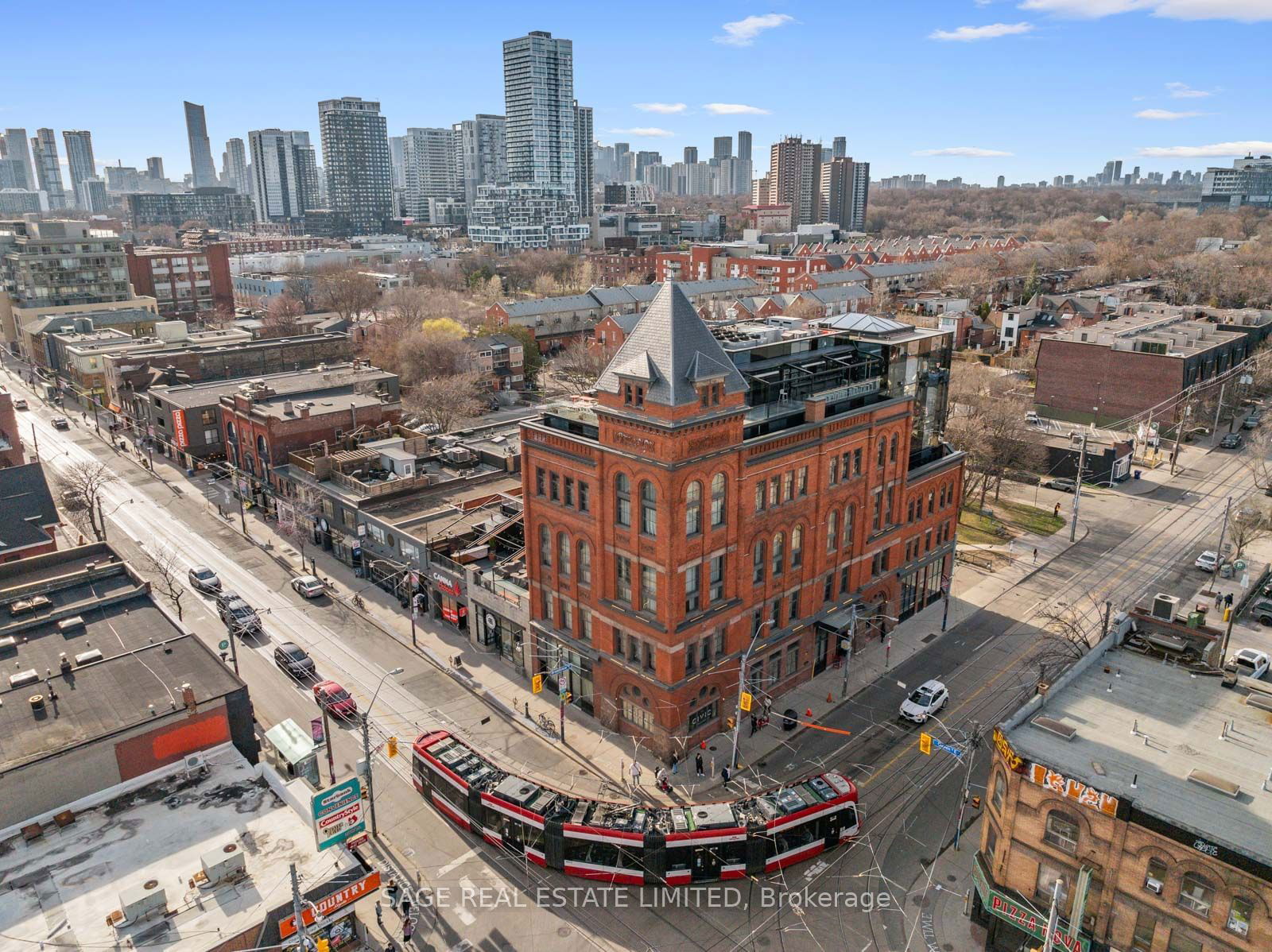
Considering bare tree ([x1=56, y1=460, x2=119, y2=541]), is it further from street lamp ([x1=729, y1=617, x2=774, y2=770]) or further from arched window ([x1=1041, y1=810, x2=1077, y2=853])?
arched window ([x1=1041, y1=810, x2=1077, y2=853])

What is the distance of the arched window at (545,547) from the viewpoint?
47.4 metres

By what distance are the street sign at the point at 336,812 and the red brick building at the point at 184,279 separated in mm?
159375

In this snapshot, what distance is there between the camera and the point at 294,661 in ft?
173

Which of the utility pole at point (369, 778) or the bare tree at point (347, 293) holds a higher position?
the bare tree at point (347, 293)

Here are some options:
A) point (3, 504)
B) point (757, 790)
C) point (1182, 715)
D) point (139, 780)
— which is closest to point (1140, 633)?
point (1182, 715)

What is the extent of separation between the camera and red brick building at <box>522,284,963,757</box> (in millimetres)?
40469

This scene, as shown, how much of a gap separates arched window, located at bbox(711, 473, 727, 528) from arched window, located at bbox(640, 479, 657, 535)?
3.19 meters

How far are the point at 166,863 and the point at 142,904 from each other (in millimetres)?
3068

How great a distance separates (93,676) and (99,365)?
311 feet

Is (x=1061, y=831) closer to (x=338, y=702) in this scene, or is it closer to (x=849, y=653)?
(x=849, y=653)

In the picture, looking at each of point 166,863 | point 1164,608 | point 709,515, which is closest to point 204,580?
point 166,863

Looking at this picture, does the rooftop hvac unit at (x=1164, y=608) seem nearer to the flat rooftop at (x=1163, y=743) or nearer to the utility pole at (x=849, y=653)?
the flat rooftop at (x=1163, y=743)

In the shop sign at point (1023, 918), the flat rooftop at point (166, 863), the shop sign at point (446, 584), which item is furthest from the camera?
the shop sign at point (446, 584)

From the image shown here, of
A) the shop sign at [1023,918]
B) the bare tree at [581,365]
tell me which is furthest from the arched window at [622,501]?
the bare tree at [581,365]
